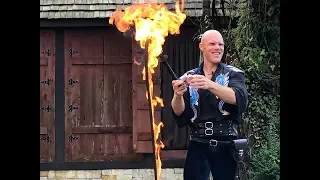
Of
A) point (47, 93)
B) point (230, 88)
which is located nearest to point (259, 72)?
point (230, 88)

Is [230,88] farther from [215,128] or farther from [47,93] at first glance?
[47,93]

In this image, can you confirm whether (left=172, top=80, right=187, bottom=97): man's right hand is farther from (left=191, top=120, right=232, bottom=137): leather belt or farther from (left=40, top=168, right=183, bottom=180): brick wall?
(left=40, top=168, right=183, bottom=180): brick wall

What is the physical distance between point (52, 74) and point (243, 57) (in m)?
3.41

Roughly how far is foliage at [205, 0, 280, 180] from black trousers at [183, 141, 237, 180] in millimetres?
1860

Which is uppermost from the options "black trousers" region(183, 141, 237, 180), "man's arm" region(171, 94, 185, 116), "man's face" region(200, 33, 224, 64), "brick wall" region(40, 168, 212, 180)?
"man's face" region(200, 33, 224, 64)

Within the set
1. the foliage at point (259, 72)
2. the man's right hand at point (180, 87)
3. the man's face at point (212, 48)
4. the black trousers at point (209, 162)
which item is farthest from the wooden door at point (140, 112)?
the man's right hand at point (180, 87)

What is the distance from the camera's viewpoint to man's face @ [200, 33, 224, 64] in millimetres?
3911

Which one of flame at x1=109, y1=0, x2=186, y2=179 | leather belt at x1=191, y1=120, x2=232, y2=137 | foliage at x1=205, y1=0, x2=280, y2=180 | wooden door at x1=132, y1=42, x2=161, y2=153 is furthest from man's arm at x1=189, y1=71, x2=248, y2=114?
wooden door at x1=132, y1=42, x2=161, y2=153

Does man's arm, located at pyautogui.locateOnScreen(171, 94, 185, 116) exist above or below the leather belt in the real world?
above

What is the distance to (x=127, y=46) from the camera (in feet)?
27.7

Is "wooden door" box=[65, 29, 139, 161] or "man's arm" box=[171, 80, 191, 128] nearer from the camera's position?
"man's arm" box=[171, 80, 191, 128]

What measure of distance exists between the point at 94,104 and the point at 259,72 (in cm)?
317
